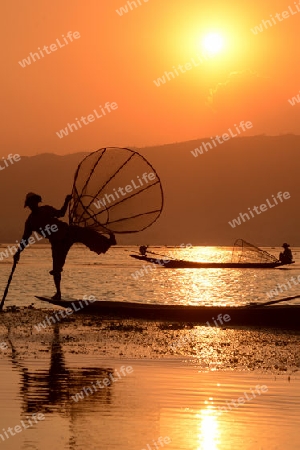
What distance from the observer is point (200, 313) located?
23.3m

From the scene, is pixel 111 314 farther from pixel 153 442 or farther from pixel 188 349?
pixel 153 442

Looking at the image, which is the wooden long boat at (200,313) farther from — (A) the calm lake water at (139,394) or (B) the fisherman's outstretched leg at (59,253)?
(A) the calm lake water at (139,394)

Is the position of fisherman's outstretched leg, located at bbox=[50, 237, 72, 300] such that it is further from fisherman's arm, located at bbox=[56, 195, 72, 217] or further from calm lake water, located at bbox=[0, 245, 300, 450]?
calm lake water, located at bbox=[0, 245, 300, 450]

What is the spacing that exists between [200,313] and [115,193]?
13.0 feet

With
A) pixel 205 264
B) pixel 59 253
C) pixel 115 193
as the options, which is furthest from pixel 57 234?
pixel 205 264

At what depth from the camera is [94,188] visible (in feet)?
80.8

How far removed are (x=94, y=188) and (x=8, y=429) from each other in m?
14.8

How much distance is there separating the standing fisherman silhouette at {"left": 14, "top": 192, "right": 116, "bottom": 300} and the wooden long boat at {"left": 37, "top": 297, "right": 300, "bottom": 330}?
3.39ft

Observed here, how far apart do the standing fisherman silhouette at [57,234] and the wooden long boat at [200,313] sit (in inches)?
40.6

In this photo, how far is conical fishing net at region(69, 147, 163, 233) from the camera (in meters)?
24.1

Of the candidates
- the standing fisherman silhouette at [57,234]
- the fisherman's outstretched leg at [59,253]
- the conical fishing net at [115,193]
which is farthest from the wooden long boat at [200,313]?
the conical fishing net at [115,193]

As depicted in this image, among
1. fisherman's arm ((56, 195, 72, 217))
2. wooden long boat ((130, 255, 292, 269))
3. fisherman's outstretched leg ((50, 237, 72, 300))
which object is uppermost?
fisherman's arm ((56, 195, 72, 217))

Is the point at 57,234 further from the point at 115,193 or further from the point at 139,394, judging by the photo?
the point at 139,394

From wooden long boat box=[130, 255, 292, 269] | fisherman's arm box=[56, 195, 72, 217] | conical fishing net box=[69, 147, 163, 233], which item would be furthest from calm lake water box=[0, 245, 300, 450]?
wooden long boat box=[130, 255, 292, 269]
